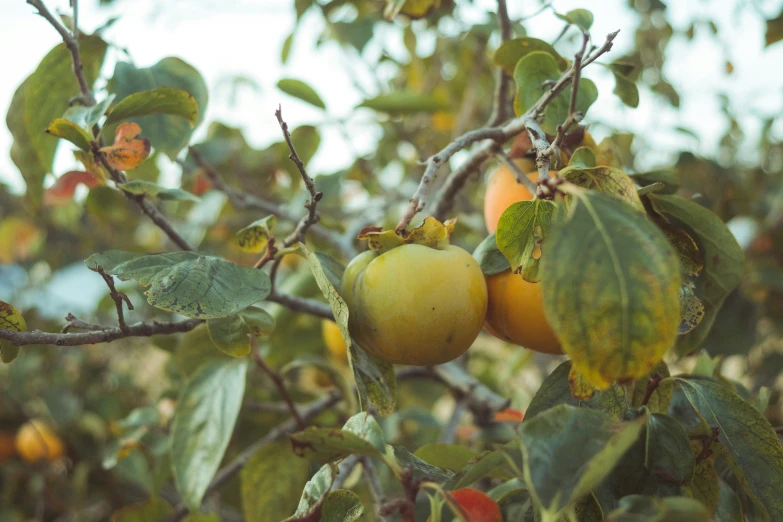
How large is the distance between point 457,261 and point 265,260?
20 centimetres

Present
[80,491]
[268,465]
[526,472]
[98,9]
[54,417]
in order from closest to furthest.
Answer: [526,472] → [268,465] → [98,9] → [80,491] → [54,417]

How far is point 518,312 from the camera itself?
522 mm

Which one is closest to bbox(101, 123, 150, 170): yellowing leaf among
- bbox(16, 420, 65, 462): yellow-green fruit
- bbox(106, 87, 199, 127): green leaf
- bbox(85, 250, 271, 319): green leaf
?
bbox(106, 87, 199, 127): green leaf

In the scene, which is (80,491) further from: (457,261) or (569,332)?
(569,332)

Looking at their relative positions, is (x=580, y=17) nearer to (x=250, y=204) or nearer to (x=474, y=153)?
(x=474, y=153)

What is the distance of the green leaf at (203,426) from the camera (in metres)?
0.68

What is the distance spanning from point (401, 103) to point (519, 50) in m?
0.49

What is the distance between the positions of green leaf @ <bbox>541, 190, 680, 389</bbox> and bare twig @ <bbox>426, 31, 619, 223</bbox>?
0.55ft

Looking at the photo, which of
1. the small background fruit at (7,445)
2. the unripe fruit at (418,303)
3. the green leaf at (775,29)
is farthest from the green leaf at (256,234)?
the small background fruit at (7,445)

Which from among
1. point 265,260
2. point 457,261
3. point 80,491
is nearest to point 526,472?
point 457,261

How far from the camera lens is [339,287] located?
55 centimetres

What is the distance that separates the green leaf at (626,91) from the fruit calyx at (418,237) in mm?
276

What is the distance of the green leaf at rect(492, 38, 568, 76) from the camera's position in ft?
2.10

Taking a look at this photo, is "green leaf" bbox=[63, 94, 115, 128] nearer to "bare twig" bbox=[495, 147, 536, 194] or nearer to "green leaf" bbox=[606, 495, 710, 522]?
"bare twig" bbox=[495, 147, 536, 194]
